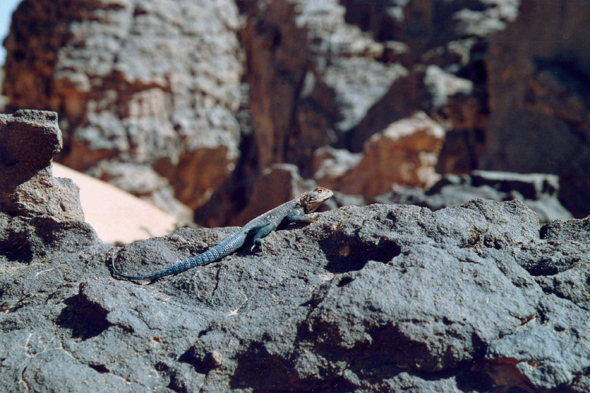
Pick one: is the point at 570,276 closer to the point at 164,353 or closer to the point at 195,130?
the point at 164,353

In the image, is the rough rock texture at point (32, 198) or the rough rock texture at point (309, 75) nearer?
the rough rock texture at point (32, 198)

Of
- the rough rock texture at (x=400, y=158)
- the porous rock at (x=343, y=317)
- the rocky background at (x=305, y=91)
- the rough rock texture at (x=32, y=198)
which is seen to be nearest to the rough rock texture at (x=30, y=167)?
the rough rock texture at (x=32, y=198)

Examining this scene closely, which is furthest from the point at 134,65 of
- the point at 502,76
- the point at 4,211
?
the point at 4,211

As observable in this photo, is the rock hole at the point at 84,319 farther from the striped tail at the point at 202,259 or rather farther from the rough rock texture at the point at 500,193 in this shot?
the rough rock texture at the point at 500,193

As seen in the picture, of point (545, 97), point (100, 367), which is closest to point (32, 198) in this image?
point (100, 367)

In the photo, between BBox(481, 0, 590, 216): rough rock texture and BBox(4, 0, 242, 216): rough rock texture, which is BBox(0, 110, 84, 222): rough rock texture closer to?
BBox(481, 0, 590, 216): rough rock texture

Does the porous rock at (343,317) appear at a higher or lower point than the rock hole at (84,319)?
higher

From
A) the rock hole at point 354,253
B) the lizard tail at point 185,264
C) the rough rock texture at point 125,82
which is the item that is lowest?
the rough rock texture at point 125,82
